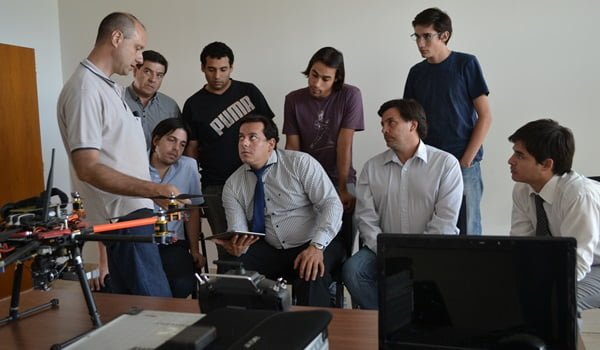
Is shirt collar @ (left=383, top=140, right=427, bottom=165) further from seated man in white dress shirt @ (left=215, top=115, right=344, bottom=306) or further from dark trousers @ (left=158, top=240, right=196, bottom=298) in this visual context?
dark trousers @ (left=158, top=240, right=196, bottom=298)

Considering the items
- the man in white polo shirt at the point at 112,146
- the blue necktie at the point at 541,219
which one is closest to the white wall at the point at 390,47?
the blue necktie at the point at 541,219

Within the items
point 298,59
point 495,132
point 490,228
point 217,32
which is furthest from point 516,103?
point 217,32

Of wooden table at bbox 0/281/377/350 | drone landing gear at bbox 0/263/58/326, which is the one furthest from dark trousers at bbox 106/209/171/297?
drone landing gear at bbox 0/263/58/326

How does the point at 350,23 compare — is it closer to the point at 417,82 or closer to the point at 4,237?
the point at 417,82

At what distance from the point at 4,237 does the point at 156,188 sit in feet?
1.78

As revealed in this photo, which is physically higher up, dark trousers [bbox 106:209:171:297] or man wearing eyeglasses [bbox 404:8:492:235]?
man wearing eyeglasses [bbox 404:8:492:235]

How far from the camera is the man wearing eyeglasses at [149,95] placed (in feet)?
10.1

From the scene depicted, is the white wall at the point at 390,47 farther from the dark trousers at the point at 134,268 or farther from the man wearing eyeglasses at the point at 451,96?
the dark trousers at the point at 134,268

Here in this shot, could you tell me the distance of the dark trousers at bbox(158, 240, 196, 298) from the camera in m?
2.70

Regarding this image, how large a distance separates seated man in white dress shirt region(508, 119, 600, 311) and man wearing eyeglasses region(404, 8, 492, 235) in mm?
505

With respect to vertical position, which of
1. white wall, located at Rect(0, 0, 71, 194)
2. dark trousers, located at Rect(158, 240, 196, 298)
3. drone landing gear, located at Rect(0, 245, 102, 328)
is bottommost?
dark trousers, located at Rect(158, 240, 196, 298)

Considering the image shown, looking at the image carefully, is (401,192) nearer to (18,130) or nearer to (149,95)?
(149,95)

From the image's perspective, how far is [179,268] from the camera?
277cm

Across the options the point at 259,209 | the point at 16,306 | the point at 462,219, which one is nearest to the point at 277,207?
the point at 259,209
